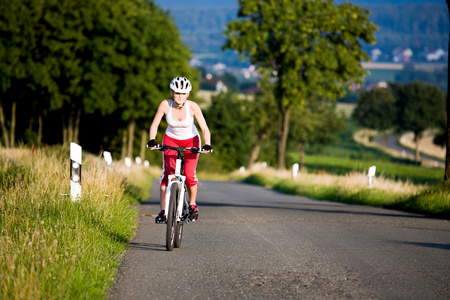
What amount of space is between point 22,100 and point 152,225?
39.3 m

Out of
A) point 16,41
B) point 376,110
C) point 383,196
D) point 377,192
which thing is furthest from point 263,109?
point 376,110

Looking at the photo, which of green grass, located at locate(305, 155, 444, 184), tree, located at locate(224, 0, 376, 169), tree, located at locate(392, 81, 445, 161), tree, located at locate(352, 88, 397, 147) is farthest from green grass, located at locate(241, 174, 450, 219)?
tree, located at locate(352, 88, 397, 147)

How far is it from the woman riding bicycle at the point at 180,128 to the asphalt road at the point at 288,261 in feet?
3.01

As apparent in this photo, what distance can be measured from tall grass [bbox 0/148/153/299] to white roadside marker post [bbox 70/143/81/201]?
4.8 inches

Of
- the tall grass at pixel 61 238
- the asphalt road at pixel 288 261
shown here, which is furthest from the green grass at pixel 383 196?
the tall grass at pixel 61 238

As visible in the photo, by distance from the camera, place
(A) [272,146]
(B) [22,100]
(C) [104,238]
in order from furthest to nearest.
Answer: (A) [272,146] → (B) [22,100] → (C) [104,238]

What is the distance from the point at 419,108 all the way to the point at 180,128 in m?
93.4

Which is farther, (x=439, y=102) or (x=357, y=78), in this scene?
(x=439, y=102)

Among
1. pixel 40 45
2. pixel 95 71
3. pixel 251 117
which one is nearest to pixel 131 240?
pixel 95 71

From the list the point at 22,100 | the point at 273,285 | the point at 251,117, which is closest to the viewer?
the point at 273,285

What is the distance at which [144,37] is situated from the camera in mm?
43500

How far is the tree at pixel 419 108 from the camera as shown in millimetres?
94562

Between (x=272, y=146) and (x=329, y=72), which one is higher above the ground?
(x=329, y=72)

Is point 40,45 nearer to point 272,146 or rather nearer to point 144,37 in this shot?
point 144,37
